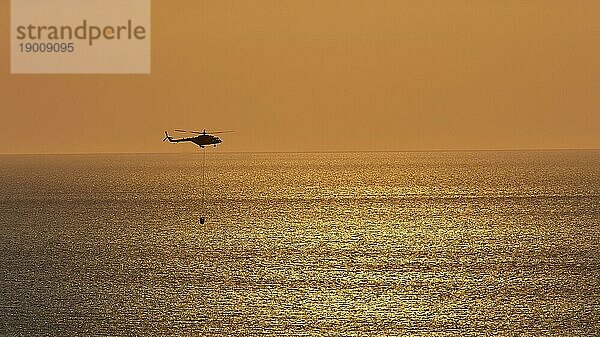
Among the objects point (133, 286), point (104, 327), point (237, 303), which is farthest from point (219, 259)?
point (104, 327)

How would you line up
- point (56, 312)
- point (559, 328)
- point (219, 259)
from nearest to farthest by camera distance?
point (559, 328) < point (56, 312) < point (219, 259)

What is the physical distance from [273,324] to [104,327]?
16.5 m

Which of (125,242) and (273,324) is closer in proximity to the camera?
(273,324)

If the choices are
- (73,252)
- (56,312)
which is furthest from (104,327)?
(73,252)

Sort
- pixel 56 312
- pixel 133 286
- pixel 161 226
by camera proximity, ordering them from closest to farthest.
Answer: pixel 56 312
pixel 133 286
pixel 161 226

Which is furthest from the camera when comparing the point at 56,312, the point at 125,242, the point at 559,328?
the point at 125,242

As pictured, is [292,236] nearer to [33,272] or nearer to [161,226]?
[161,226]

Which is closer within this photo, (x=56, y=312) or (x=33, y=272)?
(x=56, y=312)

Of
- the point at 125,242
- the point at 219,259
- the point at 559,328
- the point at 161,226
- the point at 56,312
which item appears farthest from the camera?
the point at 161,226

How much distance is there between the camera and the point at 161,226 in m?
181

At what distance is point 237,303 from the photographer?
4072 inches

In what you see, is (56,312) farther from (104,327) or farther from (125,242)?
(125,242)

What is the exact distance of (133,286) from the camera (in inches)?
4567

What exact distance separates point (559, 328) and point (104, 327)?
143ft
